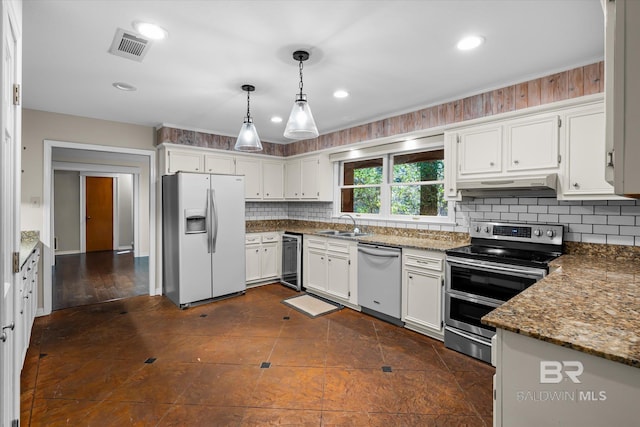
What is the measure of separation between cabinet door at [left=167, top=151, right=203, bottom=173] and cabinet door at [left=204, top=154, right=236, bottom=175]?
11 cm

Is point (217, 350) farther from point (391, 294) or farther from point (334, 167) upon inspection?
point (334, 167)

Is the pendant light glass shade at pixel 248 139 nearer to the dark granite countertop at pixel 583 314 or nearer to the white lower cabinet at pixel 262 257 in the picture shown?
the white lower cabinet at pixel 262 257

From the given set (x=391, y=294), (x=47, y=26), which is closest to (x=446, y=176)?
(x=391, y=294)

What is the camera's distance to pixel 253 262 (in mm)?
5012

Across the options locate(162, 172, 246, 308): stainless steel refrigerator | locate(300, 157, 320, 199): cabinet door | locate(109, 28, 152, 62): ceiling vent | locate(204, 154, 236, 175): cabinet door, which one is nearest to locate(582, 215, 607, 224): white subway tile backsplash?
locate(300, 157, 320, 199): cabinet door

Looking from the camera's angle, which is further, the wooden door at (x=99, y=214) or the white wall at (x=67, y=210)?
the wooden door at (x=99, y=214)

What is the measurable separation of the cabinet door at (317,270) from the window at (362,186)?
35.3 inches

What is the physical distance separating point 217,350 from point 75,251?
7163 mm

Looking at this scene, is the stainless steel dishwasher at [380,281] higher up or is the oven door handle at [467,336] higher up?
the stainless steel dishwasher at [380,281]

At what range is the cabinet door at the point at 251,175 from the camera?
514cm

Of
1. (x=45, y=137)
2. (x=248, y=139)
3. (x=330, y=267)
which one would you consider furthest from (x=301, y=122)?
(x=45, y=137)

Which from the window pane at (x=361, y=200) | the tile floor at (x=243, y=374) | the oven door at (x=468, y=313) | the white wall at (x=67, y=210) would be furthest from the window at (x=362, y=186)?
the white wall at (x=67, y=210)

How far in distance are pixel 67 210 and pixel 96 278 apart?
3543mm

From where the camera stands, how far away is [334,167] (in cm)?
502
